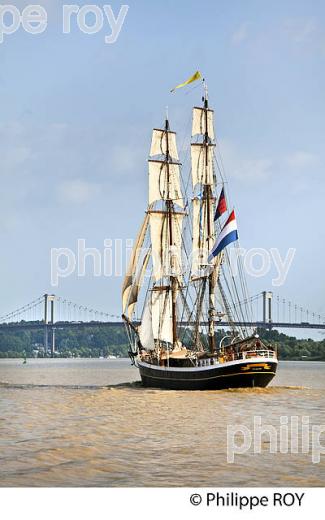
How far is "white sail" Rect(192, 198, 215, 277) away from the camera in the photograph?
59844 millimetres

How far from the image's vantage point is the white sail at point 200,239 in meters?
59.8

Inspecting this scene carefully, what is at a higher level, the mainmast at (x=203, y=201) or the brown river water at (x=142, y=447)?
the mainmast at (x=203, y=201)

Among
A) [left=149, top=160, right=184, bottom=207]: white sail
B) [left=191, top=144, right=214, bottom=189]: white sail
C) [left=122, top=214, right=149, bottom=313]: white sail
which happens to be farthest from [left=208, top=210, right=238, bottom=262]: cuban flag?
[left=149, top=160, right=184, bottom=207]: white sail

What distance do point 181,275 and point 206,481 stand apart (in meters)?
47.9

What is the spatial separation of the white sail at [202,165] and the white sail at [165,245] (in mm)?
3700

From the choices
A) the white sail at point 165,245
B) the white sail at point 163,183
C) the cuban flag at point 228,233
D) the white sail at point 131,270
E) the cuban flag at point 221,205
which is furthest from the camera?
the white sail at point 163,183

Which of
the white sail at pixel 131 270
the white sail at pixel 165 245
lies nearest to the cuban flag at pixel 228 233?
the white sail at pixel 131 270

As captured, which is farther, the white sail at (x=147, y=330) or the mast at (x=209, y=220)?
the white sail at (x=147, y=330)

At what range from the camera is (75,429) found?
80.1 feet

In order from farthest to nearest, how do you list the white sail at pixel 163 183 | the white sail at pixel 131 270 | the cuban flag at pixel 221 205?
the white sail at pixel 163 183 < the white sail at pixel 131 270 < the cuban flag at pixel 221 205

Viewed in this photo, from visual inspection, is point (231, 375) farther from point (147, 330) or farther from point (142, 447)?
point (142, 447)

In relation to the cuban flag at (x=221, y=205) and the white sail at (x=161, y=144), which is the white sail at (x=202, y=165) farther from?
the cuban flag at (x=221, y=205)

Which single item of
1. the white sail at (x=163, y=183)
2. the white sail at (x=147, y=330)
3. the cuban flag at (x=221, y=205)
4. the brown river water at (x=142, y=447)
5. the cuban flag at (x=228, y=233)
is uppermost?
the white sail at (x=163, y=183)
